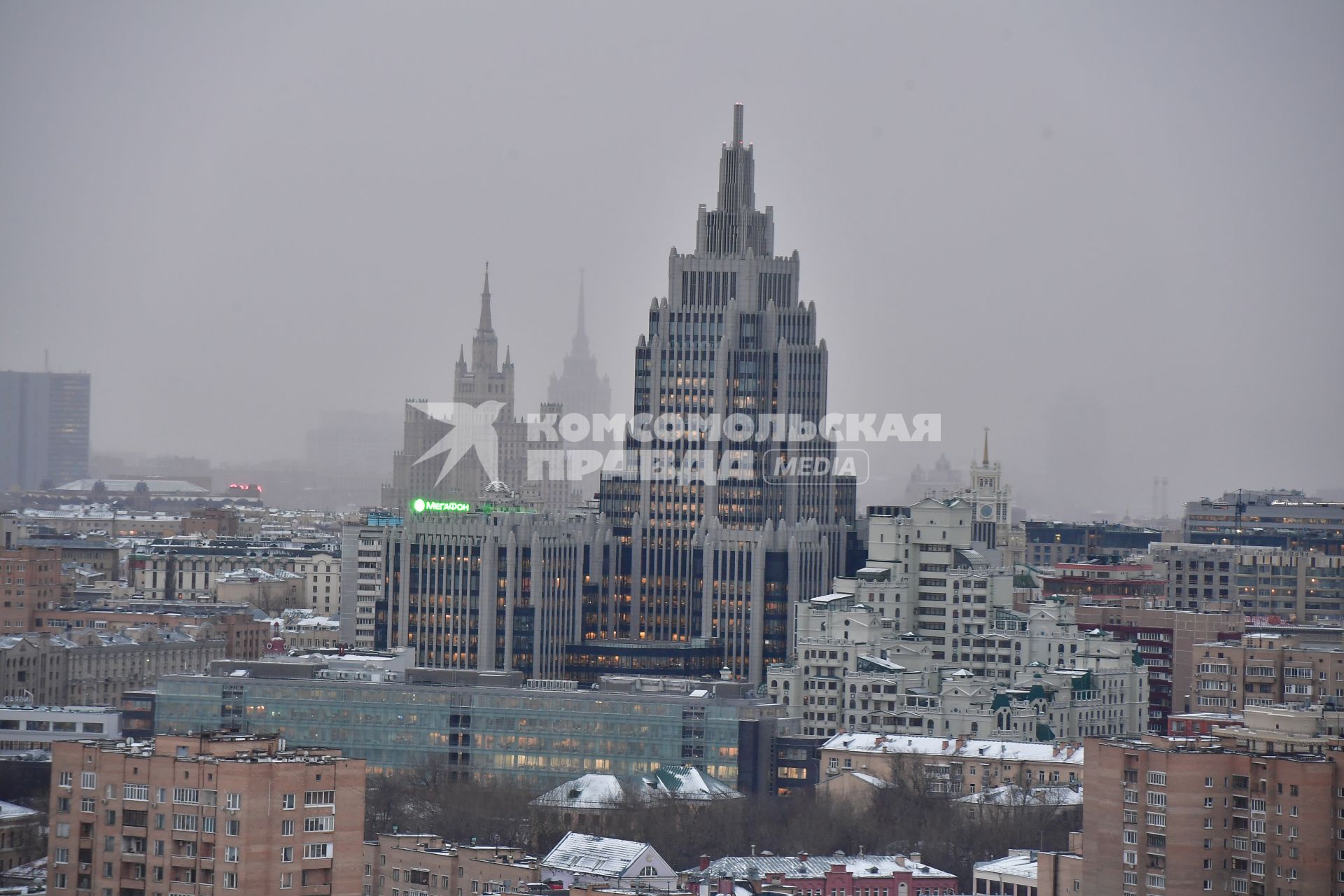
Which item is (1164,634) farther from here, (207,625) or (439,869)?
(439,869)

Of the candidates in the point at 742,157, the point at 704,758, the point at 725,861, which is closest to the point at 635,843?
the point at 725,861

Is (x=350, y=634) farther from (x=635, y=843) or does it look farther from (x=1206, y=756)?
(x=1206, y=756)

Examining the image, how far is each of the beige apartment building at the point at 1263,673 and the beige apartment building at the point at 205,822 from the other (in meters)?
69.5

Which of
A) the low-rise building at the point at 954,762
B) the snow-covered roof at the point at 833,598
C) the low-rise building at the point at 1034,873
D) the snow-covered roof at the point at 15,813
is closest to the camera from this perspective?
the low-rise building at the point at 1034,873

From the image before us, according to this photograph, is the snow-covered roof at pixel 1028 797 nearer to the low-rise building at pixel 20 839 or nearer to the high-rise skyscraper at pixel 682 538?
the low-rise building at pixel 20 839

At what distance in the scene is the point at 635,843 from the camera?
11119 centimetres

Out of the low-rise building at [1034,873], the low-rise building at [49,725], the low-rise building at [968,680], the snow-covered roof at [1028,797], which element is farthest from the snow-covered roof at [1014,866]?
the low-rise building at [49,725]

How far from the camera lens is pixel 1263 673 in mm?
155625

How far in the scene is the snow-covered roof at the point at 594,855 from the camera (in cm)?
10719

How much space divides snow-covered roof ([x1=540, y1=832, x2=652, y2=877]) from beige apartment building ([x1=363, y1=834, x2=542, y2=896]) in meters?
1.42

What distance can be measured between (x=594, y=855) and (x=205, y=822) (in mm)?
21596

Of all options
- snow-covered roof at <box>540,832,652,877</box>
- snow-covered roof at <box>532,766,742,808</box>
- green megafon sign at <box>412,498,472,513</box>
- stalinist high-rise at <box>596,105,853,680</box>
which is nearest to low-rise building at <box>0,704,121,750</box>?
snow-covered roof at <box>532,766,742,808</box>

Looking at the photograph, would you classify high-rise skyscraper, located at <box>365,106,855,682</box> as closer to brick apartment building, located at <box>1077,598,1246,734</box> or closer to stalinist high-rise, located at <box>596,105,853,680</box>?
stalinist high-rise, located at <box>596,105,853,680</box>

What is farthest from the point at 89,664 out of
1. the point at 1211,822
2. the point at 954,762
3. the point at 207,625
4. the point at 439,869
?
the point at 1211,822
